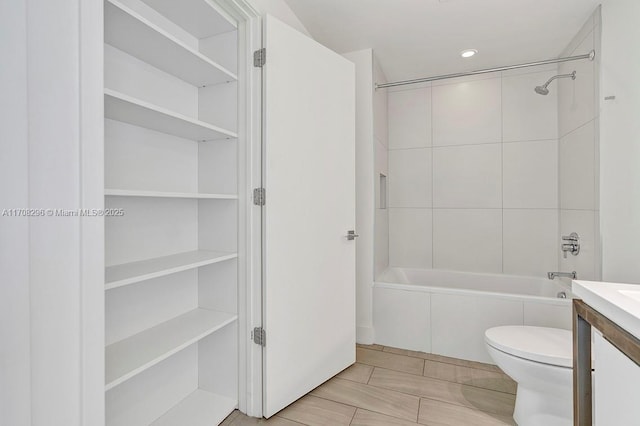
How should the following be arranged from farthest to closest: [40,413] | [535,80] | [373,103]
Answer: [535,80] → [373,103] → [40,413]

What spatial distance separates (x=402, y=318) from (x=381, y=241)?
0.72 metres

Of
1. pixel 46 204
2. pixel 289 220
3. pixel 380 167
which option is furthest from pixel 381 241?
pixel 46 204

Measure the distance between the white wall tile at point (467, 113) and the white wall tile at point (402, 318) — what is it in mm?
1592

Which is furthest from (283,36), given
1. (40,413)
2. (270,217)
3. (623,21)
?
(623,21)

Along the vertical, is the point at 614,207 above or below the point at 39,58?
below

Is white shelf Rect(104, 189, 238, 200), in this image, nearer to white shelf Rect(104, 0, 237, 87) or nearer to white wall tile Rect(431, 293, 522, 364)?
white shelf Rect(104, 0, 237, 87)

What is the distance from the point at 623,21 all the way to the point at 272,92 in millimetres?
1998

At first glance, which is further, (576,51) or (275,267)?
(576,51)

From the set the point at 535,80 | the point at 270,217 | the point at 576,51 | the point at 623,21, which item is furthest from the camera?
the point at 535,80

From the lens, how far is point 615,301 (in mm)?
799

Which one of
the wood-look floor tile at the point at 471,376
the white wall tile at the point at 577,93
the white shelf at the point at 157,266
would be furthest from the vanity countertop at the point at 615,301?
the white wall tile at the point at 577,93

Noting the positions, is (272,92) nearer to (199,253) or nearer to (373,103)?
(199,253)

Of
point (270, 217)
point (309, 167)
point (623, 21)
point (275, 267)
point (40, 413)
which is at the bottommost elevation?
point (40, 413)

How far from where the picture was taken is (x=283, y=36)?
1637 millimetres
